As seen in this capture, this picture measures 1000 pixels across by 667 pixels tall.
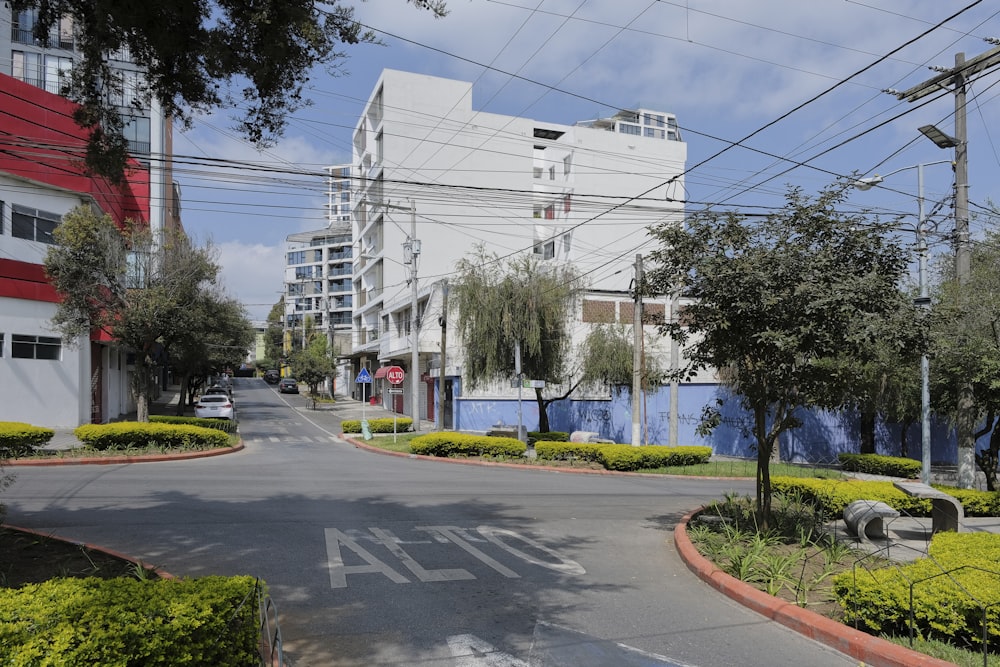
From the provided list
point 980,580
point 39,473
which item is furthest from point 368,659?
point 39,473

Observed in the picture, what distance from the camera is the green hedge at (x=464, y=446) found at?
72.8 feet

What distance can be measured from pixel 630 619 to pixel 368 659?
2.38 metres

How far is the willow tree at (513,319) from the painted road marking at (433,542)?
49.8 feet

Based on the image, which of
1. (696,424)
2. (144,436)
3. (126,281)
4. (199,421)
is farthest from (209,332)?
(696,424)

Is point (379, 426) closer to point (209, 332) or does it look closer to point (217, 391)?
point (209, 332)

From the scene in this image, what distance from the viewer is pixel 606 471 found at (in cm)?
2025

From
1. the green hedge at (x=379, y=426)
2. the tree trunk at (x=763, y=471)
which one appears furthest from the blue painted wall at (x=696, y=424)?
the tree trunk at (x=763, y=471)

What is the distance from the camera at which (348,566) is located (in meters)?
7.76

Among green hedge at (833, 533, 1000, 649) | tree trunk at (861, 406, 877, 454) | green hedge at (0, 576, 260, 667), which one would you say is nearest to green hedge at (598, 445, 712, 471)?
tree trunk at (861, 406, 877, 454)

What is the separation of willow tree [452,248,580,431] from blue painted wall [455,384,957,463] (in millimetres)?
4798

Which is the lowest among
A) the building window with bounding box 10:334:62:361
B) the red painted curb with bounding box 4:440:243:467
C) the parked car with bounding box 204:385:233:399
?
the red painted curb with bounding box 4:440:243:467

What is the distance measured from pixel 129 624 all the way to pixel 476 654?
2439mm

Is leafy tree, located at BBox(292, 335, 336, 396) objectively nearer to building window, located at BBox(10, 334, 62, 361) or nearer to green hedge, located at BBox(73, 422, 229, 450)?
building window, located at BBox(10, 334, 62, 361)

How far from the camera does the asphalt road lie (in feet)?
18.3
